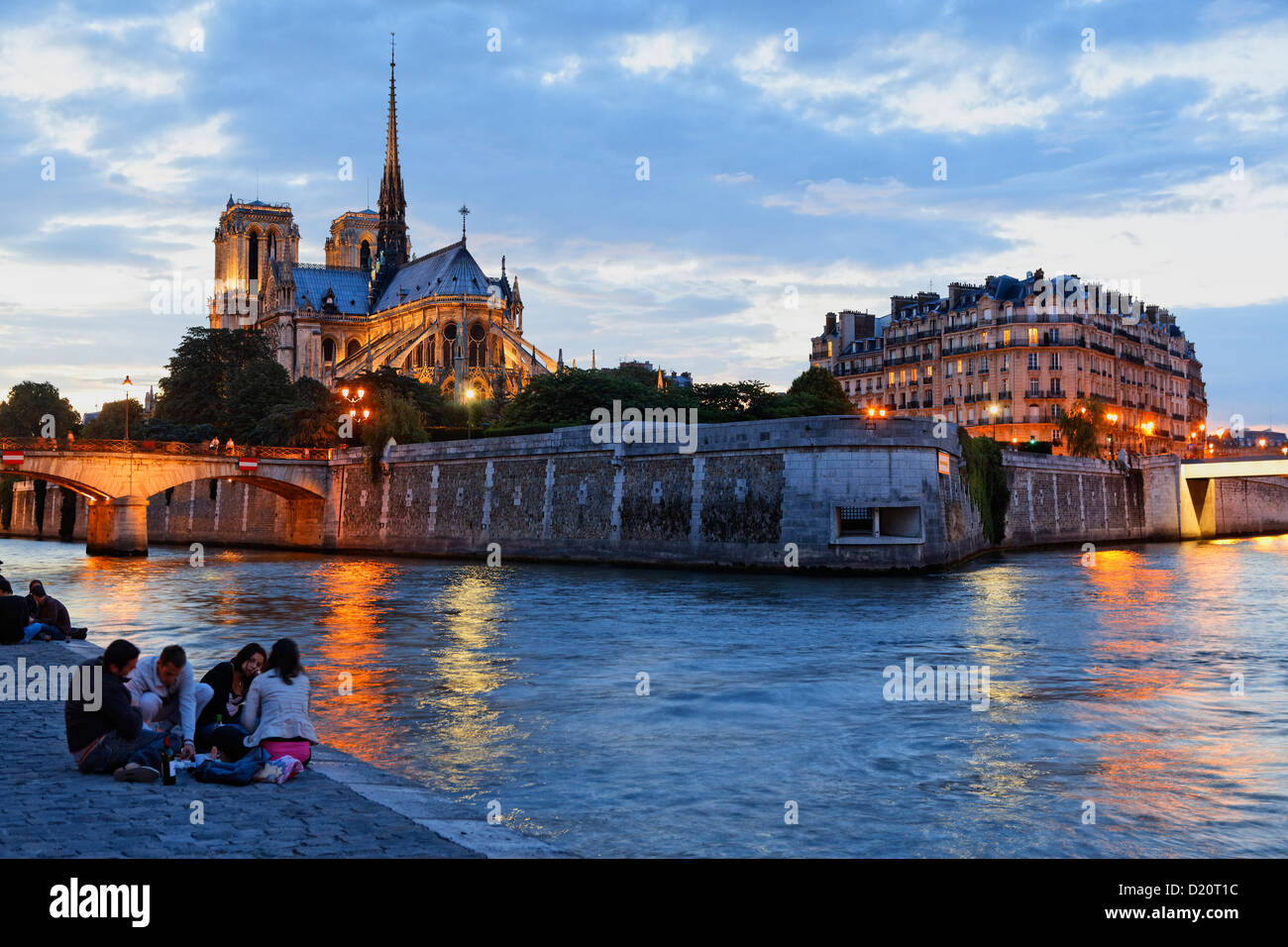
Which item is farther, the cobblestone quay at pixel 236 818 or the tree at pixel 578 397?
the tree at pixel 578 397

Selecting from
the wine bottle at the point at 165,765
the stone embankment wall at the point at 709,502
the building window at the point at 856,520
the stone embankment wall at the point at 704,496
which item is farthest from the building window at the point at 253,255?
the wine bottle at the point at 165,765

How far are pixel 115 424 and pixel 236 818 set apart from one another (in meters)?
95.5

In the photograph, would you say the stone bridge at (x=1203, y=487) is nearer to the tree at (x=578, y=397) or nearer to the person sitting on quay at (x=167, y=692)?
the tree at (x=578, y=397)

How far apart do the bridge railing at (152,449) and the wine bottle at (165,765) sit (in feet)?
143

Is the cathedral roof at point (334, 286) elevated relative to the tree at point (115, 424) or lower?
elevated

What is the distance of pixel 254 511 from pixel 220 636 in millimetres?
45972

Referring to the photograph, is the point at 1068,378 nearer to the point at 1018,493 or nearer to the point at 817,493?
the point at 1018,493

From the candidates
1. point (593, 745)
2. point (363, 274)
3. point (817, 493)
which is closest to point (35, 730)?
point (593, 745)

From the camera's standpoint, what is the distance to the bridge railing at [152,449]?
158 feet

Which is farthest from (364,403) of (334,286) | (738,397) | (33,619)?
(334,286)

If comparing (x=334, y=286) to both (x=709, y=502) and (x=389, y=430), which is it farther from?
(x=709, y=502)

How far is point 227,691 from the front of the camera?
10156 millimetres

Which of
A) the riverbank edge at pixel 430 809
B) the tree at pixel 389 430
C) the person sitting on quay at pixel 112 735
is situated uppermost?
the tree at pixel 389 430

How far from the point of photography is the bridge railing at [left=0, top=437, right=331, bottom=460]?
48.1 meters
